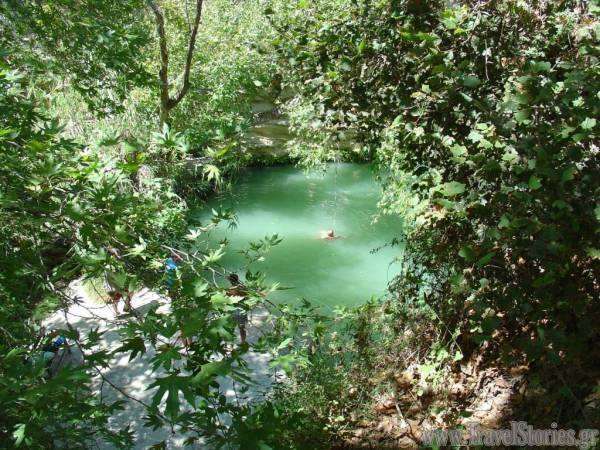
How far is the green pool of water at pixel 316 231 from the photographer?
8.12 meters

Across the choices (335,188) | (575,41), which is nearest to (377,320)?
(575,41)

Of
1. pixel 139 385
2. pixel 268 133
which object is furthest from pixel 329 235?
pixel 268 133

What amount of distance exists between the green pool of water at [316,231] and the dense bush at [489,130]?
126 inches

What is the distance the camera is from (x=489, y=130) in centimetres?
150

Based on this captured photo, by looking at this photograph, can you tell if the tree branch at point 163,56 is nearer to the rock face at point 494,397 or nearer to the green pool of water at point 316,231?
the green pool of water at point 316,231

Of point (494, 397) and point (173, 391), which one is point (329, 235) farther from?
point (173, 391)

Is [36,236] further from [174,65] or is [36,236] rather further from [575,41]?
[174,65]

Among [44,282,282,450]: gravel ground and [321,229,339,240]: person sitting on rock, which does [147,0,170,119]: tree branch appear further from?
[321,229,339,240]: person sitting on rock

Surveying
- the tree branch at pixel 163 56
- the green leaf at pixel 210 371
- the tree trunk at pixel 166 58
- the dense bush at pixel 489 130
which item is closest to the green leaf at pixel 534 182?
the dense bush at pixel 489 130

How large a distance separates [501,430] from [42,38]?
395cm

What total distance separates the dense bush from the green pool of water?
3207mm

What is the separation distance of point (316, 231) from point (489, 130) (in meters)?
9.28

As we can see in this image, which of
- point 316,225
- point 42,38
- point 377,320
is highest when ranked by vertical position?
point 316,225

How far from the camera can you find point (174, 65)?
7.72 metres
